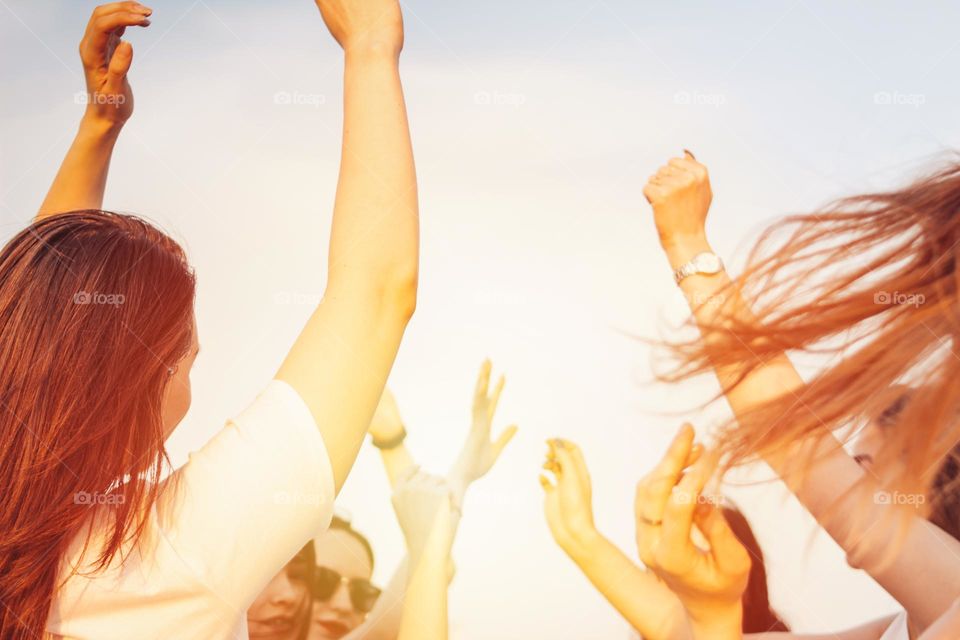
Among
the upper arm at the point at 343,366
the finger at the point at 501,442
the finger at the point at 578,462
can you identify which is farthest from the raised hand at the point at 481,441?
the upper arm at the point at 343,366

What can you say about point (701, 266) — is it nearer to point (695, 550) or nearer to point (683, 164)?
point (683, 164)

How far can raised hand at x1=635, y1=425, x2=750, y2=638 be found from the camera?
797 mm

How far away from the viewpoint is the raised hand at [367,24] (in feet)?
2.28

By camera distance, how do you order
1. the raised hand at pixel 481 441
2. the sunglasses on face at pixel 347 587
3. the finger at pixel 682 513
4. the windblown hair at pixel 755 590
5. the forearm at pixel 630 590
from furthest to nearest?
the sunglasses on face at pixel 347 587 → the windblown hair at pixel 755 590 → the raised hand at pixel 481 441 → the forearm at pixel 630 590 → the finger at pixel 682 513

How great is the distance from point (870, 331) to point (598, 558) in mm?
511

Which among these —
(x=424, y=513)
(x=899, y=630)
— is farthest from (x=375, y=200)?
(x=424, y=513)

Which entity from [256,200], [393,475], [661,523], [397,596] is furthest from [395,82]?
[256,200]

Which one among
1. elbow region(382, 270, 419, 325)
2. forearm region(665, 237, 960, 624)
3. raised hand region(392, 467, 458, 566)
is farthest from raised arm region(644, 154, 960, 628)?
raised hand region(392, 467, 458, 566)

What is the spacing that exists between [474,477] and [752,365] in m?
Answer: 1.04

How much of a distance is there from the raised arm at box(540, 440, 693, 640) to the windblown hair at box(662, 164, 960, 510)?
374mm

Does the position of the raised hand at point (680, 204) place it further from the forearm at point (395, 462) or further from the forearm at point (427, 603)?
the forearm at point (395, 462)

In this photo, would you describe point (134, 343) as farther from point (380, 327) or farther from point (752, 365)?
point (752, 365)

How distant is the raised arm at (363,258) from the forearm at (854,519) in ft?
1.07

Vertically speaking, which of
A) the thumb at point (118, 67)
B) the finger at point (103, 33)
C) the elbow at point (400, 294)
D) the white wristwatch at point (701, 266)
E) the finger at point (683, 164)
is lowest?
the elbow at point (400, 294)
